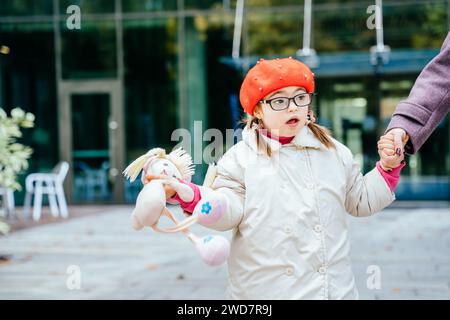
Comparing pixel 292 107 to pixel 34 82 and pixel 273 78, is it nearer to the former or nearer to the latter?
pixel 273 78

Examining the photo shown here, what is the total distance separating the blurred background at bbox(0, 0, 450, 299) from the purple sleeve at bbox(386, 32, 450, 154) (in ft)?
24.5

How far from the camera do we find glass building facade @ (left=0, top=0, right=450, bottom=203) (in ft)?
40.7

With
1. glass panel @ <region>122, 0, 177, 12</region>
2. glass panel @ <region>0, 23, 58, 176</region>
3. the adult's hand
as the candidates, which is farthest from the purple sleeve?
glass panel @ <region>0, 23, 58, 176</region>

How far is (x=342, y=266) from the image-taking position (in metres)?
2.44

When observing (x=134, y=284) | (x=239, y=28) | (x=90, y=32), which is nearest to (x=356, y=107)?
(x=239, y=28)

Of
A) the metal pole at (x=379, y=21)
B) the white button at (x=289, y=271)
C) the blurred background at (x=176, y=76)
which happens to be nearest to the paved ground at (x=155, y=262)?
the blurred background at (x=176, y=76)

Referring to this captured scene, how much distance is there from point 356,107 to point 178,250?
5.82 m

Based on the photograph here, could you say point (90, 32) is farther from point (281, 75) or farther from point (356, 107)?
point (281, 75)

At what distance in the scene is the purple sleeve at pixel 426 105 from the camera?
93.8 inches

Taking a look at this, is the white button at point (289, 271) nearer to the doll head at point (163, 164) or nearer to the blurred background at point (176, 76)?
the doll head at point (163, 164)

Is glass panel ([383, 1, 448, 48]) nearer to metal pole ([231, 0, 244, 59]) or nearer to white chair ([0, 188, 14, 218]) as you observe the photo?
metal pole ([231, 0, 244, 59])

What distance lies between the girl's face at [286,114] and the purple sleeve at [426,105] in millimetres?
306
